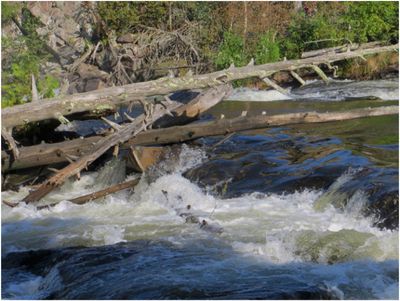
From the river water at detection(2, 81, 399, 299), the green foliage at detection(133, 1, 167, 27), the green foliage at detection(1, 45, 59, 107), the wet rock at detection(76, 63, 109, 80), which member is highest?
the green foliage at detection(1, 45, 59, 107)

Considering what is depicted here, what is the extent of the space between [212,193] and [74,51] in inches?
977

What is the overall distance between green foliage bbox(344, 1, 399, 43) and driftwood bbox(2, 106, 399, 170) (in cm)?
1011

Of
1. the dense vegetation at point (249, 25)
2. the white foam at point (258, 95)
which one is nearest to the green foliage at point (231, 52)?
the dense vegetation at point (249, 25)

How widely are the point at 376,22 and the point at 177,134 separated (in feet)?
39.9

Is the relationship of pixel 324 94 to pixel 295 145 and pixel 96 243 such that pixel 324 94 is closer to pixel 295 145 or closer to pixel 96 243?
pixel 295 145

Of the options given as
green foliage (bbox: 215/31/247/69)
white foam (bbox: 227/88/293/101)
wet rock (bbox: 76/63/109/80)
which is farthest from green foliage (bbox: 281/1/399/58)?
wet rock (bbox: 76/63/109/80)

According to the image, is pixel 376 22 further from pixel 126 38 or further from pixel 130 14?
pixel 130 14

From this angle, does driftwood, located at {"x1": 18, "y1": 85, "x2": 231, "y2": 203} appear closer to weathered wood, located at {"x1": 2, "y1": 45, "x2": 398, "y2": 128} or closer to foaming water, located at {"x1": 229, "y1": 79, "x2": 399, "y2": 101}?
weathered wood, located at {"x1": 2, "y1": 45, "x2": 398, "y2": 128}

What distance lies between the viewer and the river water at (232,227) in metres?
6.14

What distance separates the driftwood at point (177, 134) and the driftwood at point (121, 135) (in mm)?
279

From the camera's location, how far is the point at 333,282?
19.5 ft

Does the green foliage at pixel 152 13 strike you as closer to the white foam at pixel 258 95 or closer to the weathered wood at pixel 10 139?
the white foam at pixel 258 95

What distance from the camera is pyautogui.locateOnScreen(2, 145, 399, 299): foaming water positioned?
604 centimetres

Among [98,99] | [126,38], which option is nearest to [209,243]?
[98,99]
